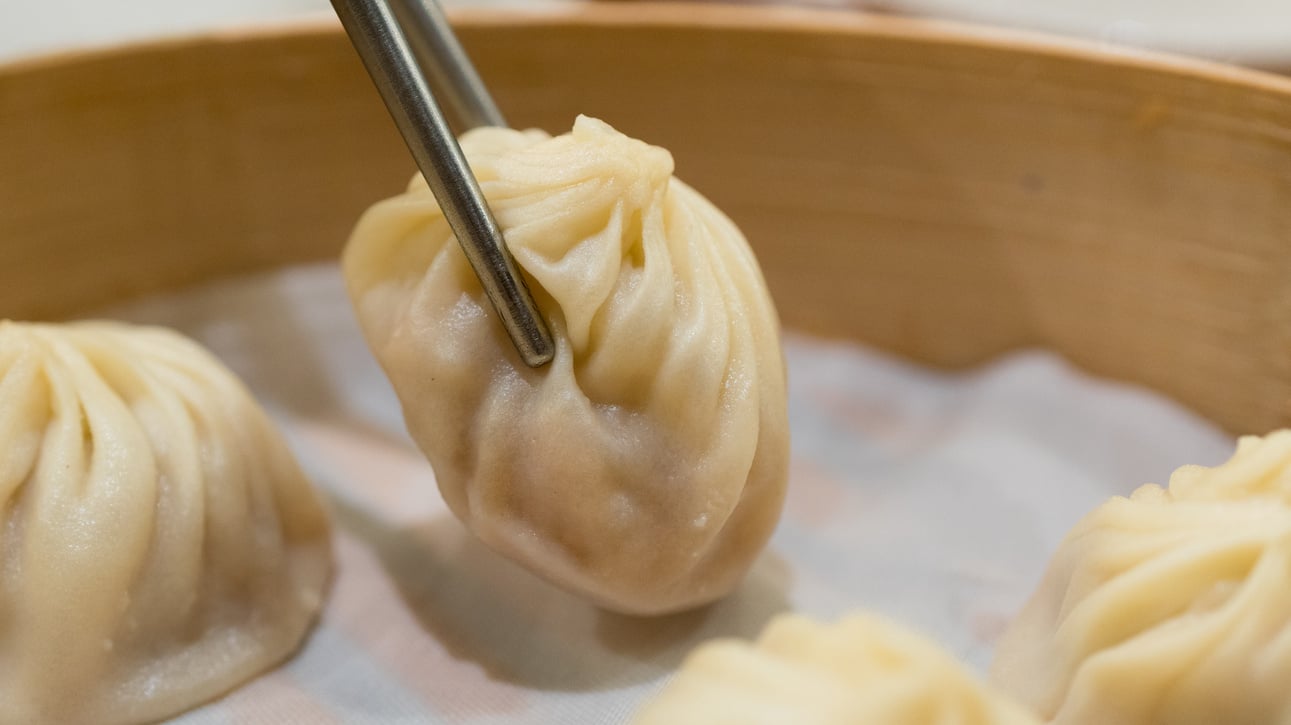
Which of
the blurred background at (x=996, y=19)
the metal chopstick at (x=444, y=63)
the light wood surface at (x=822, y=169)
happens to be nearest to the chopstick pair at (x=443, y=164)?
the metal chopstick at (x=444, y=63)

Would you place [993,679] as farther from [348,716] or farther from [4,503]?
[4,503]

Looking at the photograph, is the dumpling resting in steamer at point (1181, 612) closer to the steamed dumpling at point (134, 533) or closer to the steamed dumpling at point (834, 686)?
the steamed dumpling at point (834, 686)

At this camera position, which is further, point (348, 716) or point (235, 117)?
point (235, 117)

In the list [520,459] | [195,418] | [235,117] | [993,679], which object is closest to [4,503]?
[195,418]

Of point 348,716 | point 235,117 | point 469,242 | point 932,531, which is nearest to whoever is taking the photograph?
point 469,242

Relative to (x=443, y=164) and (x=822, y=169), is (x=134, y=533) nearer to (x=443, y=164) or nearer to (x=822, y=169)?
(x=443, y=164)

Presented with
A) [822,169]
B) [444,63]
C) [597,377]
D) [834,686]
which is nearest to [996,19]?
[822,169]
